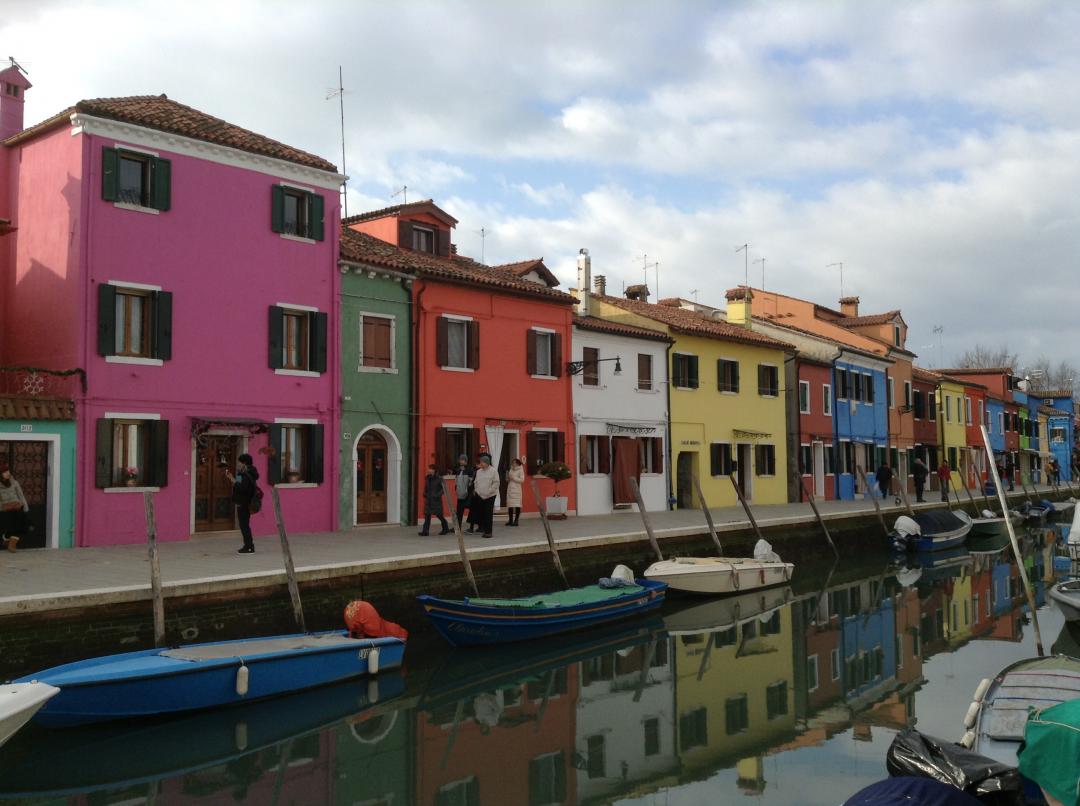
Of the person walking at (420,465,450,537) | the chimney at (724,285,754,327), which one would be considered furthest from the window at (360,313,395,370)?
the chimney at (724,285,754,327)

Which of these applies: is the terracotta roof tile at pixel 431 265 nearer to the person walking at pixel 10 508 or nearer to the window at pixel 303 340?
the window at pixel 303 340

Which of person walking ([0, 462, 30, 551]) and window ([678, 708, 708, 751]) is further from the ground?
person walking ([0, 462, 30, 551])

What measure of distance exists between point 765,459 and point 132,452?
22.1 m

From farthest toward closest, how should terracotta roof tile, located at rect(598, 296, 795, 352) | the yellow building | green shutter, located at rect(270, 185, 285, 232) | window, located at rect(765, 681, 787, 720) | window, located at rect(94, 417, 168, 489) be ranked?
the yellow building → terracotta roof tile, located at rect(598, 296, 795, 352) → green shutter, located at rect(270, 185, 285, 232) → window, located at rect(94, 417, 168, 489) → window, located at rect(765, 681, 787, 720)

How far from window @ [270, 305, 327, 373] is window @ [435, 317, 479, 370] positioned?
3.16 m

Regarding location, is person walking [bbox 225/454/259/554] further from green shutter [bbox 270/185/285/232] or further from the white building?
the white building

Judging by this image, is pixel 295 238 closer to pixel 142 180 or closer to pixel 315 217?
pixel 315 217

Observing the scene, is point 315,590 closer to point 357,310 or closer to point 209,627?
point 209,627

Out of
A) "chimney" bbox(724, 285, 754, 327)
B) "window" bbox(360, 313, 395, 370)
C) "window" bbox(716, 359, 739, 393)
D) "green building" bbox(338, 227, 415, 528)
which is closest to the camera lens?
"green building" bbox(338, 227, 415, 528)

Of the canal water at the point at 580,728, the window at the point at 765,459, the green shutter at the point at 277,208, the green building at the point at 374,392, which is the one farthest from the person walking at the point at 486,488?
the window at the point at 765,459

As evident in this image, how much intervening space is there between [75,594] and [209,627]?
1.79m

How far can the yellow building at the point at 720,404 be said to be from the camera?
1158 inches

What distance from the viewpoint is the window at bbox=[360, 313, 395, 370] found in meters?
21.0

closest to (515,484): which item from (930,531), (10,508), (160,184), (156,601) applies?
(160,184)
